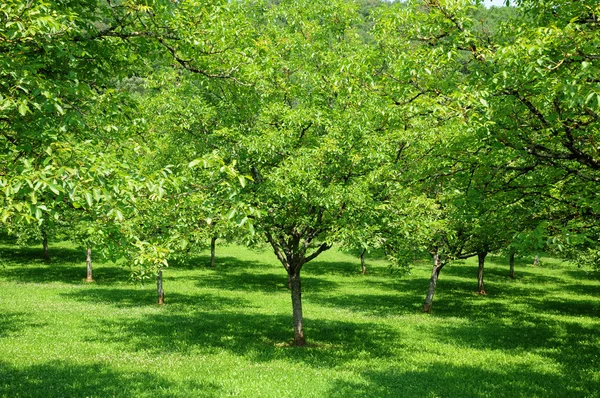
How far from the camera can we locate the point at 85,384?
12.6m

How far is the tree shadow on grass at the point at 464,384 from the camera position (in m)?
12.9

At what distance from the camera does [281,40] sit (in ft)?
61.5

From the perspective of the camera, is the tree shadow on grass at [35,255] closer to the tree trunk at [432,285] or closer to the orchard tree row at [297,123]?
the orchard tree row at [297,123]

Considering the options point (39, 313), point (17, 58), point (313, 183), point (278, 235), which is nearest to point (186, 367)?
point (278, 235)

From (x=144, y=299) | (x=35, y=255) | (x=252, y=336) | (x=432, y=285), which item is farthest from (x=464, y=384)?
(x=35, y=255)

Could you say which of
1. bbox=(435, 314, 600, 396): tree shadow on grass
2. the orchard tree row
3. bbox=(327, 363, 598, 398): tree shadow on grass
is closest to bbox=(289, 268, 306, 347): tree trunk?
the orchard tree row

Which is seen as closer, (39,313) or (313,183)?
(313,183)

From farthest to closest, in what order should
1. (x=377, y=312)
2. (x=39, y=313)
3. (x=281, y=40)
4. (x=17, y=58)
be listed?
(x=377, y=312) < (x=39, y=313) < (x=281, y=40) < (x=17, y=58)

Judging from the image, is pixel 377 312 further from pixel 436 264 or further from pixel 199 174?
pixel 199 174

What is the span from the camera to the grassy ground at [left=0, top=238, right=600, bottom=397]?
13.3 m

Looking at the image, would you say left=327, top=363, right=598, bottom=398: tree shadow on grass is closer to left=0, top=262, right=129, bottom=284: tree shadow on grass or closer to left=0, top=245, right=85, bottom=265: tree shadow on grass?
→ left=0, top=262, right=129, bottom=284: tree shadow on grass

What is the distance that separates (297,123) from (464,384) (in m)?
10.6

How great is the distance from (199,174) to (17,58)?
8.55 m

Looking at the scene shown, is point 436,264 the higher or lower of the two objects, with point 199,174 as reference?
lower
